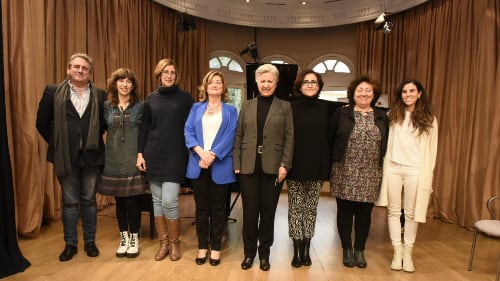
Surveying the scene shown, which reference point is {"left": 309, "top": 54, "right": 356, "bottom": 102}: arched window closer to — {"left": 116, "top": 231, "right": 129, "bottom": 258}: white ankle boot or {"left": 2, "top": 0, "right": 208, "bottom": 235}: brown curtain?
{"left": 2, "top": 0, "right": 208, "bottom": 235}: brown curtain

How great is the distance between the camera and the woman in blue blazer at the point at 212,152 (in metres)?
2.58

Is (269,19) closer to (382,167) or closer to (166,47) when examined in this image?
(166,47)

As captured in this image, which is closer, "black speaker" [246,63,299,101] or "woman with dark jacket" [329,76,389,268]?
"woman with dark jacket" [329,76,389,268]

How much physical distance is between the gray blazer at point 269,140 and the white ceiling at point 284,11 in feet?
13.1

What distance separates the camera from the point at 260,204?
102 inches

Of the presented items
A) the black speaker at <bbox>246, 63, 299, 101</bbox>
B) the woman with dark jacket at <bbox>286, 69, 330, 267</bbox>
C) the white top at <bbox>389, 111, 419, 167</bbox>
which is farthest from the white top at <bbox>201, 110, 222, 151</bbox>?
the white top at <bbox>389, 111, 419, 167</bbox>

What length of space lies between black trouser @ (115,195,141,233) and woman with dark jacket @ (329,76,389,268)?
1.63 meters

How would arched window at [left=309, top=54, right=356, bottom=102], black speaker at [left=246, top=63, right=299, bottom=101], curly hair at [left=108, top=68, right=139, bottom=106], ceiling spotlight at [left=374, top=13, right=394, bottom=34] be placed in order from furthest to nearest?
arched window at [left=309, top=54, right=356, bottom=102]
ceiling spotlight at [left=374, top=13, right=394, bottom=34]
black speaker at [left=246, top=63, right=299, bottom=101]
curly hair at [left=108, top=68, right=139, bottom=106]

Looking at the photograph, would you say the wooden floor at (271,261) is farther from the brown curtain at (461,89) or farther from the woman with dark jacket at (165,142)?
the brown curtain at (461,89)

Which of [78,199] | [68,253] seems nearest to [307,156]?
[78,199]

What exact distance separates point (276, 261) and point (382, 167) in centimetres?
114

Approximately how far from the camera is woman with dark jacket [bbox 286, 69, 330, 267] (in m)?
2.55

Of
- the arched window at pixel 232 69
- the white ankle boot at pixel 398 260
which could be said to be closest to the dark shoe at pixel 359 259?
the white ankle boot at pixel 398 260

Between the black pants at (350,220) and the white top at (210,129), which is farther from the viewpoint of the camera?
Result: the black pants at (350,220)
